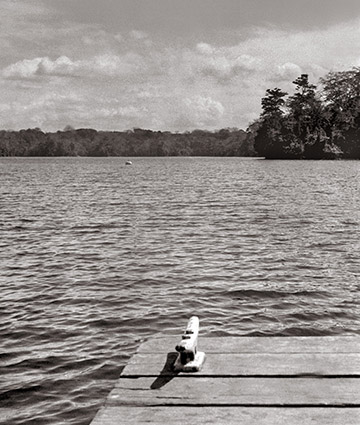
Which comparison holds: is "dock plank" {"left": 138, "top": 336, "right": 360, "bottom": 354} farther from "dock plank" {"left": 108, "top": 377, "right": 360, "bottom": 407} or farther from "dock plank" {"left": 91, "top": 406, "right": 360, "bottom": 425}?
"dock plank" {"left": 91, "top": 406, "right": 360, "bottom": 425}

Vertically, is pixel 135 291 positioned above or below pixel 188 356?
below

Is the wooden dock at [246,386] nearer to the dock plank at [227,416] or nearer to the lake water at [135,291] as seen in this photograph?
the dock plank at [227,416]

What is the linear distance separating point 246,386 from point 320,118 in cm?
14206

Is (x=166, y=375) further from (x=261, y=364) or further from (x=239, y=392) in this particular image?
(x=261, y=364)

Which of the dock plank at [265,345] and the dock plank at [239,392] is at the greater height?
the dock plank at [265,345]

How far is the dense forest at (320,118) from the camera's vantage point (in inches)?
5408

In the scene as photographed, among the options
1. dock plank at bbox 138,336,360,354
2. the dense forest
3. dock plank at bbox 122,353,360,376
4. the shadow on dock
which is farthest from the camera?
the dense forest

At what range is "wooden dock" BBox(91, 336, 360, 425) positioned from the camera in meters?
4.59

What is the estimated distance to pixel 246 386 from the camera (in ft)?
16.7

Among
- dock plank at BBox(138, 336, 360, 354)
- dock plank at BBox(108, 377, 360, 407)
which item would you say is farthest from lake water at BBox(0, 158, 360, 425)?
dock plank at BBox(108, 377, 360, 407)

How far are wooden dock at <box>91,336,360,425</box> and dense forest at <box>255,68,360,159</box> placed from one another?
134 meters

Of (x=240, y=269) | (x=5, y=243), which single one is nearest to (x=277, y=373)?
(x=240, y=269)

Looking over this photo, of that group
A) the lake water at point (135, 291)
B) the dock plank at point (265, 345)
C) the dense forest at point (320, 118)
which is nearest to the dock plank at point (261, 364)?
the dock plank at point (265, 345)

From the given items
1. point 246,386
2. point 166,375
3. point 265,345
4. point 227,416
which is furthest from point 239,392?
point 265,345
